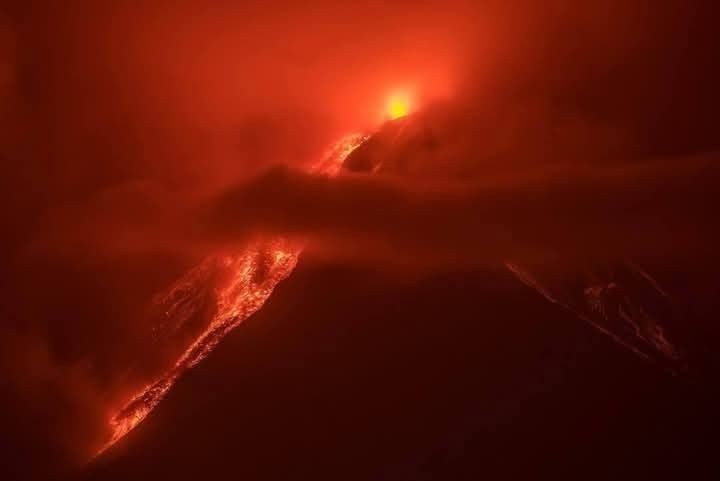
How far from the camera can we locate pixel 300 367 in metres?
42.9

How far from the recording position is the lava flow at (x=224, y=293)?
147 ft

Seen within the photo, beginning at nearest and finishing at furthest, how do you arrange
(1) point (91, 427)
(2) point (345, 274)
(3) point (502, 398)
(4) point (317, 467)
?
(4) point (317, 467) → (3) point (502, 398) → (1) point (91, 427) → (2) point (345, 274)

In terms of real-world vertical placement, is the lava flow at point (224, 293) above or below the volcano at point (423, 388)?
above

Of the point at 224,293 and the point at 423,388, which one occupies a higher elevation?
the point at 224,293

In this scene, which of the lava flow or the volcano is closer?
the volcano

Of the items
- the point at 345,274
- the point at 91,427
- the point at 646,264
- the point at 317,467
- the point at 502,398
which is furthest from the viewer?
the point at 646,264

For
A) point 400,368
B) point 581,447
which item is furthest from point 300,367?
point 581,447

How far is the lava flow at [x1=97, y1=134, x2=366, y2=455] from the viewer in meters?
44.8

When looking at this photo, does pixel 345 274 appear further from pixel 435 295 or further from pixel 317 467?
pixel 317 467

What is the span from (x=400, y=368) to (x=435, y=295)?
5078 mm

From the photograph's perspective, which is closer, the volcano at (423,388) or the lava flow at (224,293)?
the volcano at (423,388)

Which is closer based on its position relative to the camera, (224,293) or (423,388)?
(423,388)

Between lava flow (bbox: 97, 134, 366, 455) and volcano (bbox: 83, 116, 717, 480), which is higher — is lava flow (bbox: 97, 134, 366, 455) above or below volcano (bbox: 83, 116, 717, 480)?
above

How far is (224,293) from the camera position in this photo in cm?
5053
